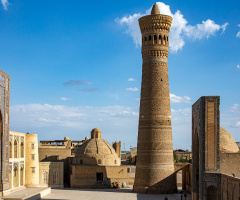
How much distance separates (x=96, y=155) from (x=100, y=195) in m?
7.34

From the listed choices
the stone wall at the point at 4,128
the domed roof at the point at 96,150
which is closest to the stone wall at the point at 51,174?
the domed roof at the point at 96,150

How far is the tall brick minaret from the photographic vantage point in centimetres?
3011

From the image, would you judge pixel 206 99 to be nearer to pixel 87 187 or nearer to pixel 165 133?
pixel 165 133

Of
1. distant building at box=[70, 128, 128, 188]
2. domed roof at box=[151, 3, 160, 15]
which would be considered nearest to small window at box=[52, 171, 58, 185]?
distant building at box=[70, 128, 128, 188]

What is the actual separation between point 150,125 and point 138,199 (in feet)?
19.2

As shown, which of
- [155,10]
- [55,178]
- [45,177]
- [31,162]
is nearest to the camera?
[31,162]

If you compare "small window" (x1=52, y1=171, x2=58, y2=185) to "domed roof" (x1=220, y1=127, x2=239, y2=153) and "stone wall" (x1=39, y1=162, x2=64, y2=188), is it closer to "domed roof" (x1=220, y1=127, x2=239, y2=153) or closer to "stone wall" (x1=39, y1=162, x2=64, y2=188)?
"stone wall" (x1=39, y1=162, x2=64, y2=188)

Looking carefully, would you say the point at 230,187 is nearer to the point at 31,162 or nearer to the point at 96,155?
the point at 31,162

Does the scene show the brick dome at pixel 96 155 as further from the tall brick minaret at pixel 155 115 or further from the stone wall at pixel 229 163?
the stone wall at pixel 229 163

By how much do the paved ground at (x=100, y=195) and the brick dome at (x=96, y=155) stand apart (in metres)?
3.97

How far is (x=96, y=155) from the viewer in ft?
120

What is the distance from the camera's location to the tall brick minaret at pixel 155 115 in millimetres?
30109

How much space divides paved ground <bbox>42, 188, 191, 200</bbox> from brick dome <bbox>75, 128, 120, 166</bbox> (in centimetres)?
397

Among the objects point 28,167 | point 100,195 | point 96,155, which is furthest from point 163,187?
point 28,167
